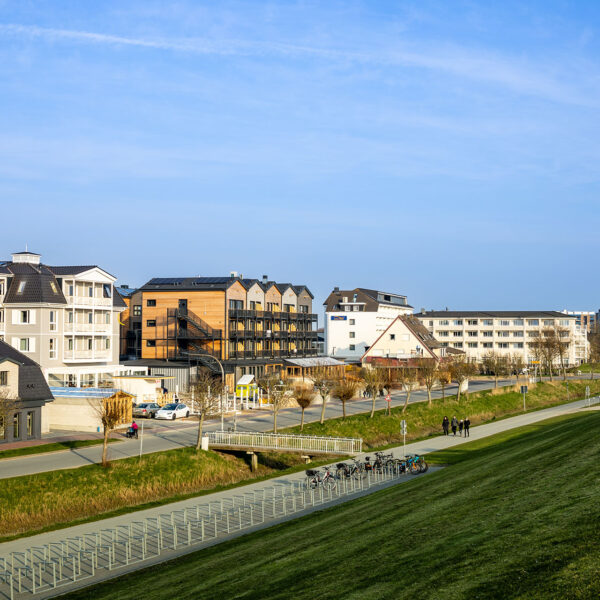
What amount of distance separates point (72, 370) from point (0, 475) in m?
28.1

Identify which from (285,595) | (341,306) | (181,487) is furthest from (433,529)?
(341,306)

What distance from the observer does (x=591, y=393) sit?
9000 centimetres

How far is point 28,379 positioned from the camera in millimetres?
46594

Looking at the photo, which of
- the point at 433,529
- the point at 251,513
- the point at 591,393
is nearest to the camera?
the point at 433,529

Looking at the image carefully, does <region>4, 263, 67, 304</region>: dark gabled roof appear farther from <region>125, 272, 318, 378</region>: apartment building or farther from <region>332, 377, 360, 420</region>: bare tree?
<region>332, 377, 360, 420</region>: bare tree

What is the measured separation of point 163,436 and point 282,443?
29.7 ft

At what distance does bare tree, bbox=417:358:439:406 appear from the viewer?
69.4 m

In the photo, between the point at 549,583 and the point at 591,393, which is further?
the point at 591,393

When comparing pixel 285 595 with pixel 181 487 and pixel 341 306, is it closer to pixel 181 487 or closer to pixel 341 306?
pixel 181 487

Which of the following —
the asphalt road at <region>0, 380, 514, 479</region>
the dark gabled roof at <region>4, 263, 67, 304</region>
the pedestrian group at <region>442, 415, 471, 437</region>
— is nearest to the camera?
the asphalt road at <region>0, 380, 514, 479</region>

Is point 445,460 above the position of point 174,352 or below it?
below

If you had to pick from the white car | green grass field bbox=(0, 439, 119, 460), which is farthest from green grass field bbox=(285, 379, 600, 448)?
green grass field bbox=(0, 439, 119, 460)

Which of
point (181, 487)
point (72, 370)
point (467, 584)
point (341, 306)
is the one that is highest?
point (341, 306)

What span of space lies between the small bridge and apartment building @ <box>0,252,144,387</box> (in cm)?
2006
